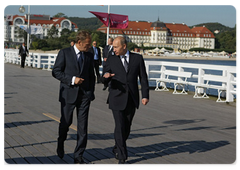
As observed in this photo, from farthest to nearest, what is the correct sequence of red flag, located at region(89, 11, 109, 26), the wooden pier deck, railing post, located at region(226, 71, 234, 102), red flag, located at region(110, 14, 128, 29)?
red flag, located at region(110, 14, 128, 29) < red flag, located at region(89, 11, 109, 26) < railing post, located at region(226, 71, 234, 102) < the wooden pier deck

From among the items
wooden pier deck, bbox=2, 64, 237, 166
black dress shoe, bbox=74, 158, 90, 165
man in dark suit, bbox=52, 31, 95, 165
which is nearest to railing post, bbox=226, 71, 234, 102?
wooden pier deck, bbox=2, 64, 237, 166

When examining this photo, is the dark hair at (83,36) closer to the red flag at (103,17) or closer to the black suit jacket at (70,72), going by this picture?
the black suit jacket at (70,72)

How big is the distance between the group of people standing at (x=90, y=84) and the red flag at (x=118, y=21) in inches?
660

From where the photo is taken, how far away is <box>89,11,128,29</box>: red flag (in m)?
22.4

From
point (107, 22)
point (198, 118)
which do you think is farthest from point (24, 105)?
point (107, 22)

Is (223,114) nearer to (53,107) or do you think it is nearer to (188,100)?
(188,100)

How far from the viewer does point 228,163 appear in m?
6.08

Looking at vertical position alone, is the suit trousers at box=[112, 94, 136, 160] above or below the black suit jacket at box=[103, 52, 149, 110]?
below

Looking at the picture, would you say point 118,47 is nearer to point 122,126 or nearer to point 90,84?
point 90,84

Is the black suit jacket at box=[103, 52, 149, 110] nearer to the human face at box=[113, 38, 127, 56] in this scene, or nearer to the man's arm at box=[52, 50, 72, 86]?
the human face at box=[113, 38, 127, 56]

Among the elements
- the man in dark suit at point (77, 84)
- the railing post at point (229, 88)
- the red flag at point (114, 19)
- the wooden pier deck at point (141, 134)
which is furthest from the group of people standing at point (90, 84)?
the red flag at point (114, 19)

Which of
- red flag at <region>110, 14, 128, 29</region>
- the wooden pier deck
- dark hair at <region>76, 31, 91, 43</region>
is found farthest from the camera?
red flag at <region>110, 14, 128, 29</region>

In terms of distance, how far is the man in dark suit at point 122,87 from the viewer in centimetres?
576

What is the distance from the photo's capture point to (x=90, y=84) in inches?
229
